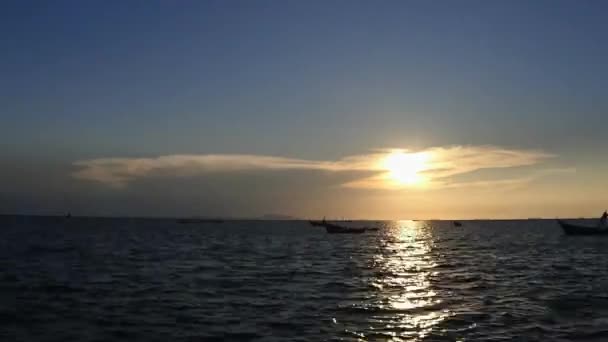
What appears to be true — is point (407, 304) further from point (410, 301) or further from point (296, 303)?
point (296, 303)

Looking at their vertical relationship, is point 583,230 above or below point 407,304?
above

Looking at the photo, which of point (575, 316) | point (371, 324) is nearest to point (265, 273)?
point (371, 324)

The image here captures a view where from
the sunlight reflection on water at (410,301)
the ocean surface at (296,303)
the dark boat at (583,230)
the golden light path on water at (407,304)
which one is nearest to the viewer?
the ocean surface at (296,303)

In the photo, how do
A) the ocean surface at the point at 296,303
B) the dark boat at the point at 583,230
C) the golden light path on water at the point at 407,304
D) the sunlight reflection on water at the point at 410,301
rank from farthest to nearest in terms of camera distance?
the dark boat at the point at 583,230, the sunlight reflection on water at the point at 410,301, the golden light path on water at the point at 407,304, the ocean surface at the point at 296,303

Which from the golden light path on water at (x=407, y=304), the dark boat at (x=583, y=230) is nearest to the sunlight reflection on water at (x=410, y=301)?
the golden light path on water at (x=407, y=304)

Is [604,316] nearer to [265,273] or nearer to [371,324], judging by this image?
[371,324]

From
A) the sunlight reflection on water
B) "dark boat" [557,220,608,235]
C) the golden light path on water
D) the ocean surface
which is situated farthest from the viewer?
"dark boat" [557,220,608,235]

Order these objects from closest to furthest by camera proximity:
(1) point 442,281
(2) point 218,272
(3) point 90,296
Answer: (3) point 90,296 < (1) point 442,281 < (2) point 218,272

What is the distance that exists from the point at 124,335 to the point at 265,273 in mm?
20808

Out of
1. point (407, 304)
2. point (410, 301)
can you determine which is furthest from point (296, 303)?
point (410, 301)

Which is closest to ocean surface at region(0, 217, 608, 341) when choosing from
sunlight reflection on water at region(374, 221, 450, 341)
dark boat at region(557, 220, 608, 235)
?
sunlight reflection on water at region(374, 221, 450, 341)

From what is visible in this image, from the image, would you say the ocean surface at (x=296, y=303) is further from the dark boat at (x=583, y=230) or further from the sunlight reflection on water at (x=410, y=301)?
the dark boat at (x=583, y=230)

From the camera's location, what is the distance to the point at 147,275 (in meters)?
37.2

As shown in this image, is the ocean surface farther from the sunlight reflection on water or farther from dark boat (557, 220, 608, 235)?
dark boat (557, 220, 608, 235)
